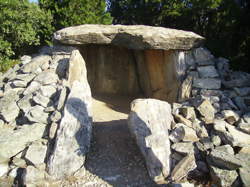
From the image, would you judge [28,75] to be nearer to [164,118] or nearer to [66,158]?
[66,158]

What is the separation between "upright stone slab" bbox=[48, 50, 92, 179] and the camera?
452 cm

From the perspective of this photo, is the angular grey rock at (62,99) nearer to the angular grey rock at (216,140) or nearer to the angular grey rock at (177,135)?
the angular grey rock at (177,135)

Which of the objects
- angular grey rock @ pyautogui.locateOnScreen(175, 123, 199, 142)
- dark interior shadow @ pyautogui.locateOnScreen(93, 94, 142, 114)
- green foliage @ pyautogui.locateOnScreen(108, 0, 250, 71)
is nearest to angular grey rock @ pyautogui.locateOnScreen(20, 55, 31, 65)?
dark interior shadow @ pyautogui.locateOnScreen(93, 94, 142, 114)

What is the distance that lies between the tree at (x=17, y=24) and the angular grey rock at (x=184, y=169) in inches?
248

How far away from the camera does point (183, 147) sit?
453 cm

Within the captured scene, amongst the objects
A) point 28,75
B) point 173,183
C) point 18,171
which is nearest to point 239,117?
point 173,183

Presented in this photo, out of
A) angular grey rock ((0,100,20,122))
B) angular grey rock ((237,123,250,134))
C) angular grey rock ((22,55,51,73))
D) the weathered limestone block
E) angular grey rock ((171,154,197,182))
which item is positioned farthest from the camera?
the weathered limestone block

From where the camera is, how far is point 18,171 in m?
4.52

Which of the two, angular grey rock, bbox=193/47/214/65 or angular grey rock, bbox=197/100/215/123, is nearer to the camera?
angular grey rock, bbox=197/100/215/123

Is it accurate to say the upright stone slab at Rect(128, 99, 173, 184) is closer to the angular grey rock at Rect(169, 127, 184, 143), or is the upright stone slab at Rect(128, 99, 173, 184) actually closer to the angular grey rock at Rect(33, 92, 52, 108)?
the angular grey rock at Rect(169, 127, 184, 143)

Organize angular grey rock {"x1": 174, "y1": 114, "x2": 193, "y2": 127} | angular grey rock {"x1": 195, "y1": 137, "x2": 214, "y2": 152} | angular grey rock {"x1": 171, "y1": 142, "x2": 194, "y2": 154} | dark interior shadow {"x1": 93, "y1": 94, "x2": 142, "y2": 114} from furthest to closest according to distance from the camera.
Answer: dark interior shadow {"x1": 93, "y1": 94, "x2": 142, "y2": 114} < angular grey rock {"x1": 174, "y1": 114, "x2": 193, "y2": 127} < angular grey rock {"x1": 195, "y1": 137, "x2": 214, "y2": 152} < angular grey rock {"x1": 171, "y1": 142, "x2": 194, "y2": 154}

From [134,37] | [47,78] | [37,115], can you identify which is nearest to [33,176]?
[37,115]

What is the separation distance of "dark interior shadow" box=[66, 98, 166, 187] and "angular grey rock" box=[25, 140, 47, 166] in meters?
0.78

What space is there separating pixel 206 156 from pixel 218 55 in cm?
443
